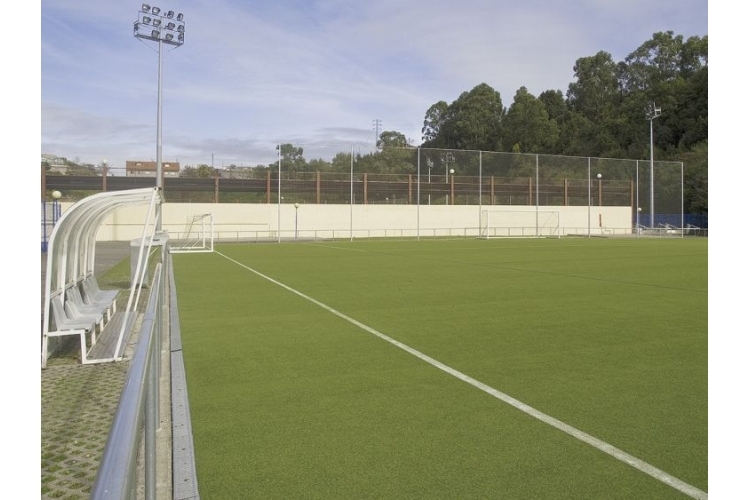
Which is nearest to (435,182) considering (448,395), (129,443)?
(448,395)

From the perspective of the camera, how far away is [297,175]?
1783 inches

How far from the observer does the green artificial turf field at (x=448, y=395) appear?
369 centimetres

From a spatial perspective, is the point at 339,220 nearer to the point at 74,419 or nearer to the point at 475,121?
the point at 74,419

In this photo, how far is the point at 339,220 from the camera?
46531 millimetres

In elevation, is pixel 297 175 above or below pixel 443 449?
above

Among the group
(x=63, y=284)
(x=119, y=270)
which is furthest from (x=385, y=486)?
(x=119, y=270)

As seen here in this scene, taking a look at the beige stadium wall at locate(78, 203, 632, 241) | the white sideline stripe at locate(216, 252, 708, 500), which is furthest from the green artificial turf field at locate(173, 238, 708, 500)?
the beige stadium wall at locate(78, 203, 632, 241)

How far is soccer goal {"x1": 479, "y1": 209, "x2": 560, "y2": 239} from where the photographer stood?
49.6 m

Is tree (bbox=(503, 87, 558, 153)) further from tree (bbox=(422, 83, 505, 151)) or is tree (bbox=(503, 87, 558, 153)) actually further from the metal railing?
the metal railing

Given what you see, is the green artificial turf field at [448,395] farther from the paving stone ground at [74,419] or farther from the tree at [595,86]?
the tree at [595,86]

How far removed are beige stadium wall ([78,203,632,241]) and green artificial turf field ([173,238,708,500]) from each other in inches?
1350

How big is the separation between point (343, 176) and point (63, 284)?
3942 centimetres

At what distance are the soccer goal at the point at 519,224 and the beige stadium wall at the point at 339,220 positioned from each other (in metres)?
0.19

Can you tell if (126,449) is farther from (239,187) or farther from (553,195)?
(553,195)
